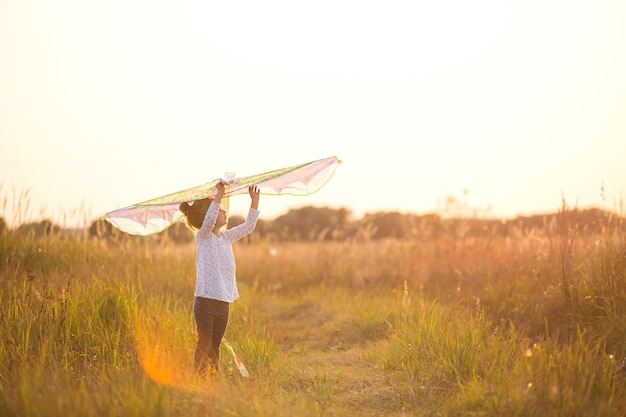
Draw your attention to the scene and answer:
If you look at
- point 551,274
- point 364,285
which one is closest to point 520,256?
point 551,274

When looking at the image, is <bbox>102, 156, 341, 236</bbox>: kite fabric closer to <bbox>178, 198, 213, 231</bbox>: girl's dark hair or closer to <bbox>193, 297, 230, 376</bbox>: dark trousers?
<bbox>178, 198, 213, 231</bbox>: girl's dark hair

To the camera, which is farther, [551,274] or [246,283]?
[246,283]

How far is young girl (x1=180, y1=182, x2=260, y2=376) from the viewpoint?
5168 millimetres

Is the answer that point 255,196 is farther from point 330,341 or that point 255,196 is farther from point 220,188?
point 330,341

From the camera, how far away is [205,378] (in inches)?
195

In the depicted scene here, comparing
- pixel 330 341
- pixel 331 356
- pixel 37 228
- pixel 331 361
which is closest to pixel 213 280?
pixel 331 361

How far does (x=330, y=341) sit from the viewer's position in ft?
25.2

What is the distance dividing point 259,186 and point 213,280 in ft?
3.55

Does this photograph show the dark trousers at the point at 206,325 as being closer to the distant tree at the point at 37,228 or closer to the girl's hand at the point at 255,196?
the girl's hand at the point at 255,196

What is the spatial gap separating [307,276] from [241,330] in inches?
177

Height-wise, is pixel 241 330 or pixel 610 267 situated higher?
pixel 610 267

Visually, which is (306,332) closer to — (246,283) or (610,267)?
(246,283)

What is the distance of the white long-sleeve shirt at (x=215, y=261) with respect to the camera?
5.16m

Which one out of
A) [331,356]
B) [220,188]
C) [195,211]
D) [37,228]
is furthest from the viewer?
[37,228]
